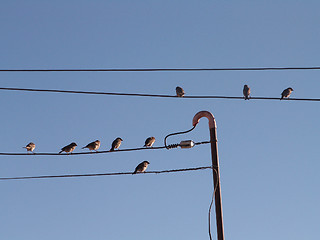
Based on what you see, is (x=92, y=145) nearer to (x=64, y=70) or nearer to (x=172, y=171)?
(x=64, y=70)

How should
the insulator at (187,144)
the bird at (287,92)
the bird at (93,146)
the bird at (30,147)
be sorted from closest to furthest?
1. the insulator at (187,144)
2. the bird at (93,146)
3. the bird at (30,147)
4. the bird at (287,92)

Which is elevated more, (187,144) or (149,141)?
(149,141)

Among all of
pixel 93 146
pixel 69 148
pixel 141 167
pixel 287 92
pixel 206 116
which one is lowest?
pixel 206 116

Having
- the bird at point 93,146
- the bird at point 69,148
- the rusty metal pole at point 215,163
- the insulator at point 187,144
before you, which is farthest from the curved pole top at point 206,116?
the bird at point 93,146

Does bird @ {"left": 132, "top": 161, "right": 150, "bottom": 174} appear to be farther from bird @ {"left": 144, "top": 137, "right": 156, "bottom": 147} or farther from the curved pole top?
the curved pole top

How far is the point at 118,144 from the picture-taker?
24.2 metres

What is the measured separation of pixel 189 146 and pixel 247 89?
1657cm

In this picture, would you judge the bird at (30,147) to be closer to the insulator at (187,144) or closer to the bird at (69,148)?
the bird at (69,148)

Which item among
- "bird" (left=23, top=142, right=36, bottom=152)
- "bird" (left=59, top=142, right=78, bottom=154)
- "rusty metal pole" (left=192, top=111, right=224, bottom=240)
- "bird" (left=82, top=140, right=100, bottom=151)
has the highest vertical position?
"bird" (left=23, top=142, right=36, bottom=152)

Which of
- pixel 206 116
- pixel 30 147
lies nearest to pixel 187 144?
pixel 206 116

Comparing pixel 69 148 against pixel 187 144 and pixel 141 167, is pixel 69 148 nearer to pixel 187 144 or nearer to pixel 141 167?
pixel 141 167

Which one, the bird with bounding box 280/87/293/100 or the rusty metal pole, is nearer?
the rusty metal pole

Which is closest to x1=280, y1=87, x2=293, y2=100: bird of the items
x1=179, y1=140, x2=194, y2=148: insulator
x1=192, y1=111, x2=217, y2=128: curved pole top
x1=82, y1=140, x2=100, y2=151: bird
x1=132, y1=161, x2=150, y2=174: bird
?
x1=132, y1=161, x2=150, y2=174: bird

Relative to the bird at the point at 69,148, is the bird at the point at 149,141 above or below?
above
